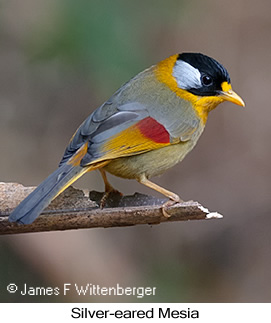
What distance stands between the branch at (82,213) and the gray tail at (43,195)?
0.10 m

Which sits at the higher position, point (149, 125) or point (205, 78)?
point (205, 78)

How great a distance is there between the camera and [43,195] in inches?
149

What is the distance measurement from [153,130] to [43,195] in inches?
29.6

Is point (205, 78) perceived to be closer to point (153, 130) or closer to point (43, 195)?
point (153, 130)

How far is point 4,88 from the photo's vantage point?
6.98m

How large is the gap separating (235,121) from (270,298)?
5.38ft

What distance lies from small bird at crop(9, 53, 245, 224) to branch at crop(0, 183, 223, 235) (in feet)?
0.30

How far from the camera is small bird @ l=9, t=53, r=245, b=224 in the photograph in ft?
13.3

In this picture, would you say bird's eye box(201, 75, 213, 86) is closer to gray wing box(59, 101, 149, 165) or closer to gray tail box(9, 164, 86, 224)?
gray wing box(59, 101, 149, 165)

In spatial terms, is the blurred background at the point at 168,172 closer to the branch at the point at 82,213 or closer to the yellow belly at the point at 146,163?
the yellow belly at the point at 146,163

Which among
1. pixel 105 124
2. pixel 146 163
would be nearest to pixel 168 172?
pixel 146 163

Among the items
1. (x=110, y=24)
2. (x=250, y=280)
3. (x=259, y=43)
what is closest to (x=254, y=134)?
(x=259, y=43)

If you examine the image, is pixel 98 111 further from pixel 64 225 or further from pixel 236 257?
pixel 236 257

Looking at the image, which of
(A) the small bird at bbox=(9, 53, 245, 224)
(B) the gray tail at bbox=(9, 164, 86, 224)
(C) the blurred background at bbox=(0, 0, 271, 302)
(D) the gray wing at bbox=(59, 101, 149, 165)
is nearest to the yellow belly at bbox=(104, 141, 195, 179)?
(A) the small bird at bbox=(9, 53, 245, 224)
